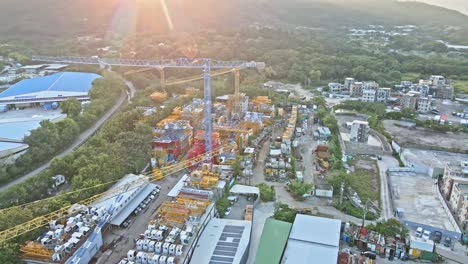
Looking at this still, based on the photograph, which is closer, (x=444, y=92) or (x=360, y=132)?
(x=360, y=132)

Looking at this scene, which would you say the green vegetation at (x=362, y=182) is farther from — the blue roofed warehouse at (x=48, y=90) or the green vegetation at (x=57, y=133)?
the blue roofed warehouse at (x=48, y=90)

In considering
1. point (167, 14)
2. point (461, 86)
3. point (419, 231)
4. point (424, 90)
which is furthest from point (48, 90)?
point (167, 14)

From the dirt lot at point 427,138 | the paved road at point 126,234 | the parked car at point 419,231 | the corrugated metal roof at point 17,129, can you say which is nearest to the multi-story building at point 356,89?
the dirt lot at point 427,138

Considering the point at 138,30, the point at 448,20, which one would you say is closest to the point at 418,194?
the point at 138,30

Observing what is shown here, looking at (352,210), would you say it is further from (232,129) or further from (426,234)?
(232,129)

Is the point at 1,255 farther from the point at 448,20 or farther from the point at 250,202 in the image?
the point at 448,20

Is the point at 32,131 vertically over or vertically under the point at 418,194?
over

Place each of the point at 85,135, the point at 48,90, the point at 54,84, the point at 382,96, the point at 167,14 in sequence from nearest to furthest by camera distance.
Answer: the point at 85,135 → the point at 48,90 → the point at 54,84 → the point at 382,96 → the point at 167,14
